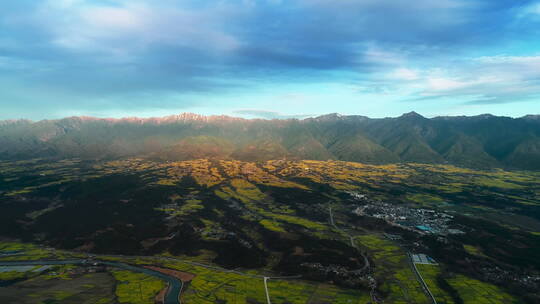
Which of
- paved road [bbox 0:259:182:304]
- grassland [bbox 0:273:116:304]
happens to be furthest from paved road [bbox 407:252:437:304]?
grassland [bbox 0:273:116:304]

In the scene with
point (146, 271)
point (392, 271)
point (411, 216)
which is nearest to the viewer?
point (392, 271)

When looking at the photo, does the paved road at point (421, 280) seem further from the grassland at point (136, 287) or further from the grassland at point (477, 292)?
the grassland at point (136, 287)

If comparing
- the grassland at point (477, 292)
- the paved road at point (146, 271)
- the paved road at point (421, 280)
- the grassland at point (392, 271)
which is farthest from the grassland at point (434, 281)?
the paved road at point (146, 271)

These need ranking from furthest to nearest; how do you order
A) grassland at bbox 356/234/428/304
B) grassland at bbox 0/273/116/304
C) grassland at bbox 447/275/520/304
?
grassland at bbox 356/234/428/304
grassland at bbox 447/275/520/304
grassland at bbox 0/273/116/304

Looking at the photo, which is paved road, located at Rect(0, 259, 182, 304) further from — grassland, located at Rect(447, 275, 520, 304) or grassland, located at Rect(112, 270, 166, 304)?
grassland, located at Rect(447, 275, 520, 304)

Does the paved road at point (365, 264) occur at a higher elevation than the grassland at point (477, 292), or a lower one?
lower

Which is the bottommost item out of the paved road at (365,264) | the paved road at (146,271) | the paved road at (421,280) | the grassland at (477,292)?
the paved road at (146,271)

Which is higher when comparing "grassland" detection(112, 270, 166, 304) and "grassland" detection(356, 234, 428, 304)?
"grassland" detection(356, 234, 428, 304)

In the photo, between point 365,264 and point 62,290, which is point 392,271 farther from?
point 62,290

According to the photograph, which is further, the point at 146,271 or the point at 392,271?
the point at 146,271

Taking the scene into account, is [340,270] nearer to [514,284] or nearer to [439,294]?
[439,294]

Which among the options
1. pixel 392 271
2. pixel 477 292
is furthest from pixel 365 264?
pixel 477 292
